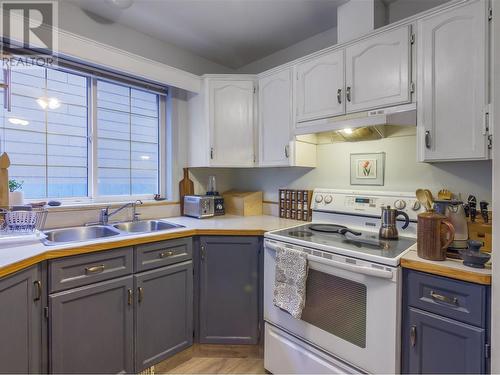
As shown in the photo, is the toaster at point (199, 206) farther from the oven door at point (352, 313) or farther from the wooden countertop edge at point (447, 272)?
the wooden countertop edge at point (447, 272)

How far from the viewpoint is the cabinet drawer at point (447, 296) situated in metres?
1.07

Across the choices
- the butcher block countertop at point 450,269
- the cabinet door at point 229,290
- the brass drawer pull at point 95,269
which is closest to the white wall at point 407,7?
the butcher block countertop at point 450,269

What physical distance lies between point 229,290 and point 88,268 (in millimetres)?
893

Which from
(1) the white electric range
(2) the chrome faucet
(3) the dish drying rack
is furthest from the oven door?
(3) the dish drying rack

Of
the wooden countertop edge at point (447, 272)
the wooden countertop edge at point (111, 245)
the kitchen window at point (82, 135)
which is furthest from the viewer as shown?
the kitchen window at point (82, 135)

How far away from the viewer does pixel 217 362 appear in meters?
1.90

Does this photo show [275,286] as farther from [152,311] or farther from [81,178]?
[81,178]

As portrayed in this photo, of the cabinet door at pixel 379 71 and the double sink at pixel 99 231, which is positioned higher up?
the cabinet door at pixel 379 71

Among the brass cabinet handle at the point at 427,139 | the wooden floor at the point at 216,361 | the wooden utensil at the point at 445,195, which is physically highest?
the brass cabinet handle at the point at 427,139

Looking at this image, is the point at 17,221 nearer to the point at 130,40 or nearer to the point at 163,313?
the point at 163,313

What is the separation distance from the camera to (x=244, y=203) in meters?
2.49

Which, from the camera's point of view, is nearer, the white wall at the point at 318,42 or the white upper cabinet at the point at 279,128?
the white wall at the point at 318,42

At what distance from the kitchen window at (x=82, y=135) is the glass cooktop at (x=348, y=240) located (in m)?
1.44

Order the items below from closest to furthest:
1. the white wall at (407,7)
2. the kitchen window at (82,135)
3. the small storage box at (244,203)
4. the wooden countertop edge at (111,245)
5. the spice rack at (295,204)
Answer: the wooden countertop edge at (111,245)
the white wall at (407,7)
the kitchen window at (82,135)
the spice rack at (295,204)
the small storage box at (244,203)
